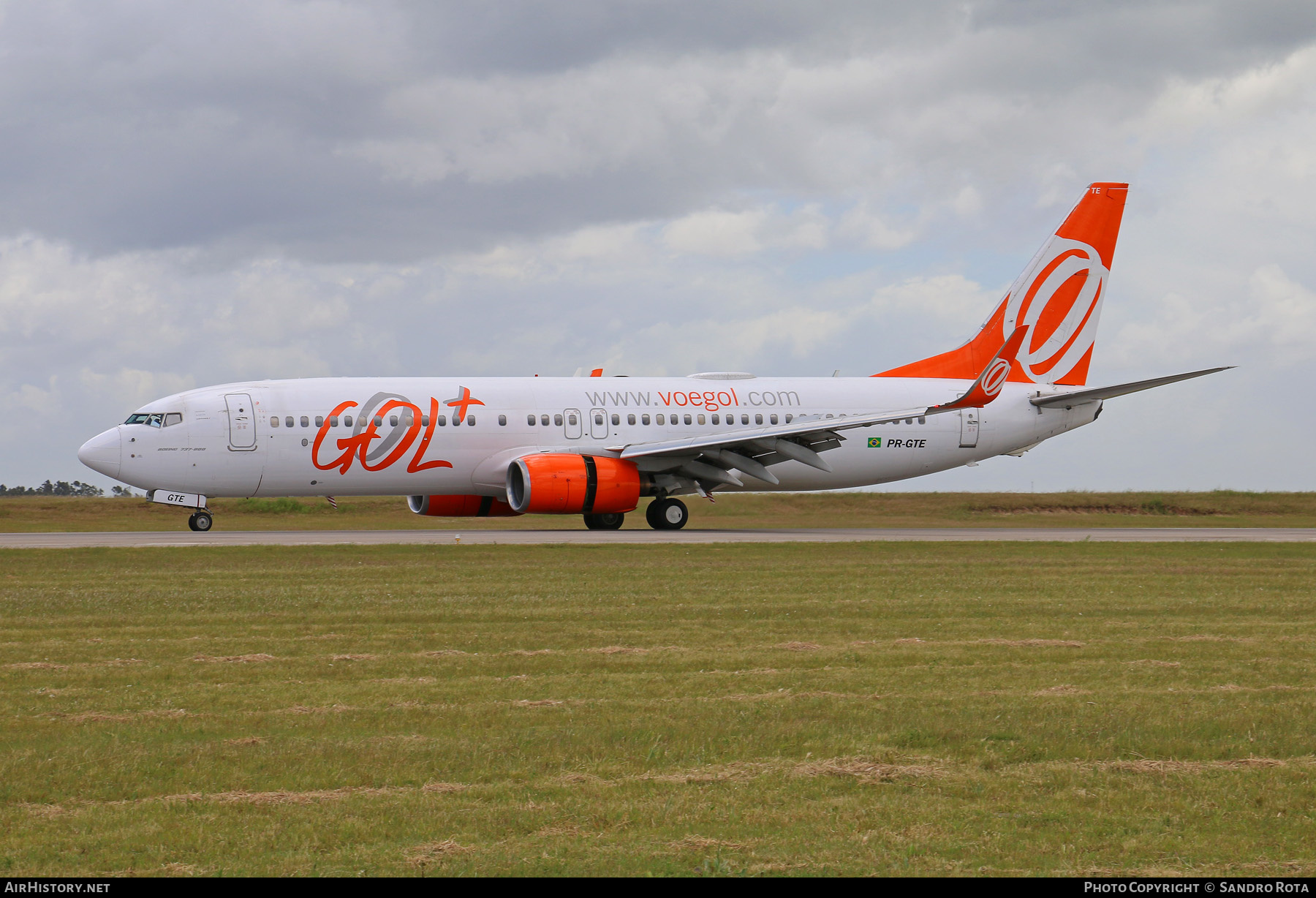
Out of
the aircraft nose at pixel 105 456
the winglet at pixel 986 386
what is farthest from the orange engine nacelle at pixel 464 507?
the winglet at pixel 986 386

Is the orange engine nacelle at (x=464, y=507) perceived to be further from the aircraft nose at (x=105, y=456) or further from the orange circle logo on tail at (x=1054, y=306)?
the orange circle logo on tail at (x=1054, y=306)

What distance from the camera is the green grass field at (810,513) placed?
1646 inches

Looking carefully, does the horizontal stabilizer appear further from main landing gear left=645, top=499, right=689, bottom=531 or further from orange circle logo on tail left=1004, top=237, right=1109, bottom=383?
main landing gear left=645, top=499, right=689, bottom=531

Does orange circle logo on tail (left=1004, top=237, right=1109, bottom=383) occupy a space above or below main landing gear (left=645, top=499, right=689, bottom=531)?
above

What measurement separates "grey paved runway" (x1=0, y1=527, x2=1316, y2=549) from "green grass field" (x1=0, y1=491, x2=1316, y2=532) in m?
5.35

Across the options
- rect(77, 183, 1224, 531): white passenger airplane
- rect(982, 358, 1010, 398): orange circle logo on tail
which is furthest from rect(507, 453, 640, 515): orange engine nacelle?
rect(982, 358, 1010, 398): orange circle logo on tail

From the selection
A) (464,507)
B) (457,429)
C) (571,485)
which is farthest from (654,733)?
(464,507)

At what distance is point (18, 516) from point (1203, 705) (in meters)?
45.3

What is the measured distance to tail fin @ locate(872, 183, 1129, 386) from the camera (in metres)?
40.2

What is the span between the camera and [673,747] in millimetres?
8070

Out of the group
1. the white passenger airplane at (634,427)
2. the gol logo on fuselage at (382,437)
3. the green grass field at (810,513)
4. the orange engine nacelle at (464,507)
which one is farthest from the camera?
the green grass field at (810,513)

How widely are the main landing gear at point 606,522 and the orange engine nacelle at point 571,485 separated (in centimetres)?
232

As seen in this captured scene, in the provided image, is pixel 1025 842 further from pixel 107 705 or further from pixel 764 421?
pixel 764 421

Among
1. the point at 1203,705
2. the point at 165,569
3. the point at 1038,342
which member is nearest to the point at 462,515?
the point at 165,569
